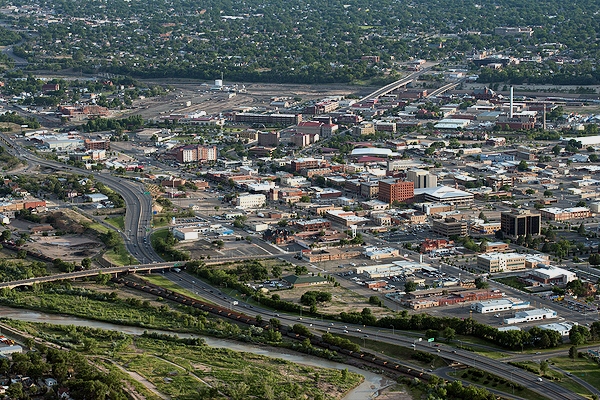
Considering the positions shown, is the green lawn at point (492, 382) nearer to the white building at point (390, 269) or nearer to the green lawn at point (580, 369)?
the green lawn at point (580, 369)

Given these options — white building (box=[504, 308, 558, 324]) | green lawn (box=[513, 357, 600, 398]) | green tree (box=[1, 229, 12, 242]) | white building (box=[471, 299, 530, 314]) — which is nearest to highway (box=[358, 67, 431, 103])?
green tree (box=[1, 229, 12, 242])

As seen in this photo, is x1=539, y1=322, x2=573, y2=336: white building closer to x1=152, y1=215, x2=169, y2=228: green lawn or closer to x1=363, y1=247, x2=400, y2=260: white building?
x1=363, y1=247, x2=400, y2=260: white building

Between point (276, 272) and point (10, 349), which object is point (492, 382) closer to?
point (276, 272)

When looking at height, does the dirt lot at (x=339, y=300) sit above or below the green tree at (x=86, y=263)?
below

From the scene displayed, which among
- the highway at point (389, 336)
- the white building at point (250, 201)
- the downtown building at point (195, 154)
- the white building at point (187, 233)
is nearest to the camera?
the highway at point (389, 336)

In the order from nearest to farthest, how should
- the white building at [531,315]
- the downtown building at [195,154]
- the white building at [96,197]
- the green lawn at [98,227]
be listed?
the white building at [531,315] < the green lawn at [98,227] < the white building at [96,197] < the downtown building at [195,154]

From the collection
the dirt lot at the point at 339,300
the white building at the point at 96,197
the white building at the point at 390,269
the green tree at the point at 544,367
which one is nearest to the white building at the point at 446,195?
the white building at the point at 390,269

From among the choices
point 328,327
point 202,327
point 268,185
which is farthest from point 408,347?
point 268,185
